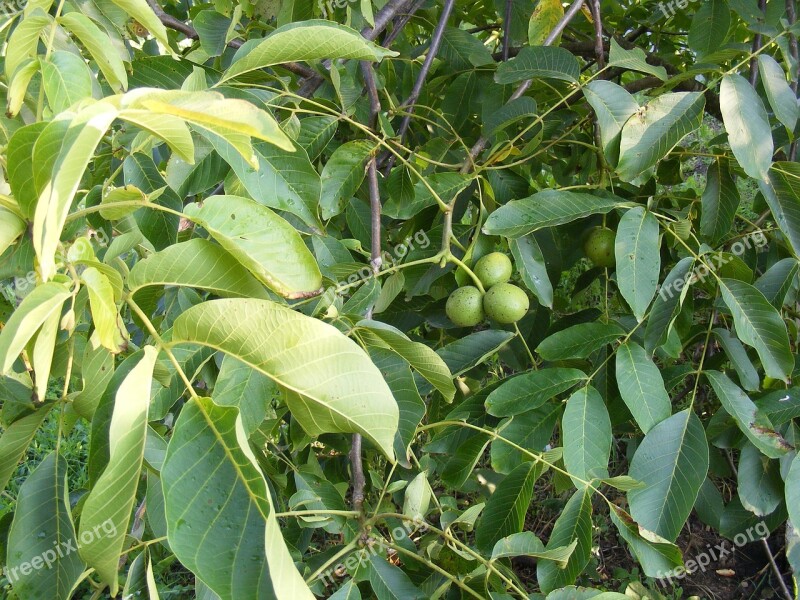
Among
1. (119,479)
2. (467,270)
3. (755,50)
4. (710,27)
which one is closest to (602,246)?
(467,270)

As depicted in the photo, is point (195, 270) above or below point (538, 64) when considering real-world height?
below

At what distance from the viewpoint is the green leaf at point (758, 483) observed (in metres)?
1.40

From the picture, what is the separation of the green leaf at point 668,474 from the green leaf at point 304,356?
733mm

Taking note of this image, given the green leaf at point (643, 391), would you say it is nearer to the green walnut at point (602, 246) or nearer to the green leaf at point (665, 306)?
the green leaf at point (665, 306)

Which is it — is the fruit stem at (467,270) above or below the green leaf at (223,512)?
below

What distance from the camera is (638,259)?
1282 mm

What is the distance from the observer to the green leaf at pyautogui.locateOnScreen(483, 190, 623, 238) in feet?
4.32

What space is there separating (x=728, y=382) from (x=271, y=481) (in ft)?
3.36

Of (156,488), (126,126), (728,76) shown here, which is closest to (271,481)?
(156,488)

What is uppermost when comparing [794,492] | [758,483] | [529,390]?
[529,390]

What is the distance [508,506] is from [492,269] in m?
0.50

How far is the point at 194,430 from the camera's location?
0.68 meters

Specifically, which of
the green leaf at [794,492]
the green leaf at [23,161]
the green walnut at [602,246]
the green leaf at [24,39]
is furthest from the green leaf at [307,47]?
the green leaf at [794,492]

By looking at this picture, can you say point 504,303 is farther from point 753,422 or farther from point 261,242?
point 261,242
